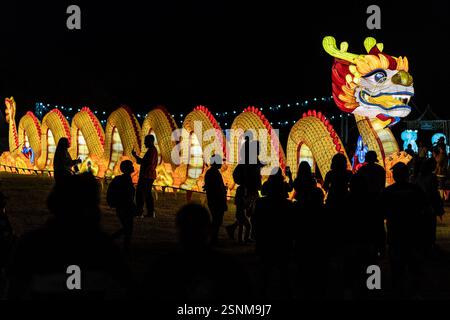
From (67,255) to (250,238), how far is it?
800cm

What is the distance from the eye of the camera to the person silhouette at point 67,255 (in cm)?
385

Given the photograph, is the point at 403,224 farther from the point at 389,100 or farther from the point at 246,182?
the point at 389,100

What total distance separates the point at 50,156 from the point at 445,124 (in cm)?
1435

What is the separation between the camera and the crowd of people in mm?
3840

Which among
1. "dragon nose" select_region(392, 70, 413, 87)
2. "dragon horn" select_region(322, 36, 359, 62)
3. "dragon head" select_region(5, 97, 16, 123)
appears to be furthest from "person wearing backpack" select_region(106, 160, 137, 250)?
"dragon head" select_region(5, 97, 16, 123)

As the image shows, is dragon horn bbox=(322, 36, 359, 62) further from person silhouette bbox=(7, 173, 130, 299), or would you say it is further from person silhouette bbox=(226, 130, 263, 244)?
person silhouette bbox=(7, 173, 130, 299)

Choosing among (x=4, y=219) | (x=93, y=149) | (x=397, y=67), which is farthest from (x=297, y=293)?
(x=93, y=149)

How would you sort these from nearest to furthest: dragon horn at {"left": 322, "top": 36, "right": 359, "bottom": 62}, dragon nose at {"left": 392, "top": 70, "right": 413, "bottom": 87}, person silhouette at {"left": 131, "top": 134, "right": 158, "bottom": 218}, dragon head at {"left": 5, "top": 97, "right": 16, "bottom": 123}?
person silhouette at {"left": 131, "top": 134, "right": 158, "bottom": 218}
dragon nose at {"left": 392, "top": 70, "right": 413, "bottom": 87}
dragon horn at {"left": 322, "top": 36, "right": 359, "bottom": 62}
dragon head at {"left": 5, "top": 97, "right": 16, "bottom": 123}

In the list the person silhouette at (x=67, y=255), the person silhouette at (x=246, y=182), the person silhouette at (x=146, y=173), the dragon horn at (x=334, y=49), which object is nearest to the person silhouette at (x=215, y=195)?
the person silhouette at (x=246, y=182)

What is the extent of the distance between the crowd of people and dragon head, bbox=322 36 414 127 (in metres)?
4.53

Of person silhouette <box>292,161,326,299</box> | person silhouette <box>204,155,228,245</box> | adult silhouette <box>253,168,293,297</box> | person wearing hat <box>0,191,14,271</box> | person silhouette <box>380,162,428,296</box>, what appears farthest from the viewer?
person silhouette <box>204,155,228,245</box>

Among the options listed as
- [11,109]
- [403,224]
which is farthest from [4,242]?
[11,109]

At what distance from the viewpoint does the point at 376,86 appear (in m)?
15.3

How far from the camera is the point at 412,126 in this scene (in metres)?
29.5
